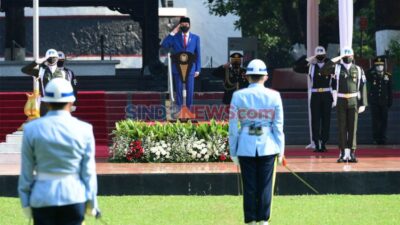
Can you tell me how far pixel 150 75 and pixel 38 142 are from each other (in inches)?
1060

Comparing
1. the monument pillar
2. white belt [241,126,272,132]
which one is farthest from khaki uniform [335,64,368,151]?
the monument pillar

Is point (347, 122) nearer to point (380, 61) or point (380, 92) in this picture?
point (380, 92)

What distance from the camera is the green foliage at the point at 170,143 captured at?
18.8 metres

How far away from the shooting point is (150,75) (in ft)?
117

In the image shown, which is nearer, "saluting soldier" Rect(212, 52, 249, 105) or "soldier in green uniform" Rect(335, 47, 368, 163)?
"soldier in green uniform" Rect(335, 47, 368, 163)

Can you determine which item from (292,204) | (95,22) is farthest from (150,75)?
(292,204)

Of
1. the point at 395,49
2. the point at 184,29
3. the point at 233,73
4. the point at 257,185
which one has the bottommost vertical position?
the point at 257,185

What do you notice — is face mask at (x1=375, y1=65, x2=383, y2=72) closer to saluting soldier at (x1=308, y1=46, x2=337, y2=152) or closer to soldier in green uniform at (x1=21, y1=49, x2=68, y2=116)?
saluting soldier at (x1=308, y1=46, x2=337, y2=152)

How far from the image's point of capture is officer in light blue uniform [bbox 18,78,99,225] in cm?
867

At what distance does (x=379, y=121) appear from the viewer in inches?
907

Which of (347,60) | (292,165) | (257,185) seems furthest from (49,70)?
(257,185)

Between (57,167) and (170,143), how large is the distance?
10.2 metres

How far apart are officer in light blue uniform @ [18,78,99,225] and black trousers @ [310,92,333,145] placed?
41.5ft

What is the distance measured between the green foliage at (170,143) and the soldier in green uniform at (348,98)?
187 centimetres
